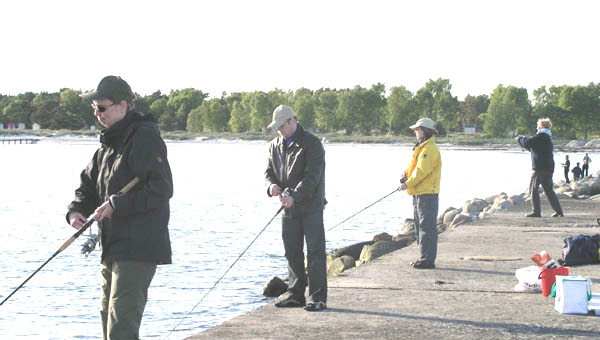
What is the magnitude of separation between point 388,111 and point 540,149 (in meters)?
138

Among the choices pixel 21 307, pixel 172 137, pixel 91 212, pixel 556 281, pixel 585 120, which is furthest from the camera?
pixel 172 137

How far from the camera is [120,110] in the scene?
5.06 metres

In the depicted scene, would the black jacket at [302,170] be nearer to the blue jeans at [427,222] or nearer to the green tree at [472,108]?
the blue jeans at [427,222]

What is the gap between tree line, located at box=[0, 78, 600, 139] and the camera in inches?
5468

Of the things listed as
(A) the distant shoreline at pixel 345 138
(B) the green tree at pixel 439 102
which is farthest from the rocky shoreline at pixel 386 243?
(B) the green tree at pixel 439 102

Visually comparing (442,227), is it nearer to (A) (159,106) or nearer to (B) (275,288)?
(B) (275,288)

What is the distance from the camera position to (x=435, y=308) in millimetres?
8109

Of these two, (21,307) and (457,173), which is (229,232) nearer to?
(21,307)

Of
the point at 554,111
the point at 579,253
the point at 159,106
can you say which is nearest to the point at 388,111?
the point at 554,111

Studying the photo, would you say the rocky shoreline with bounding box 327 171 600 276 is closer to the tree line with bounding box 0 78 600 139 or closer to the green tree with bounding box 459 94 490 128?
the tree line with bounding box 0 78 600 139

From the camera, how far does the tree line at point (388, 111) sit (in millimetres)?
138875

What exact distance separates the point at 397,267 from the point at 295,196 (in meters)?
3.52

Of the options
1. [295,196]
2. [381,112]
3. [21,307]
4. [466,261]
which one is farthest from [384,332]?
[381,112]

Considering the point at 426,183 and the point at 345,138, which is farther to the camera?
the point at 345,138
